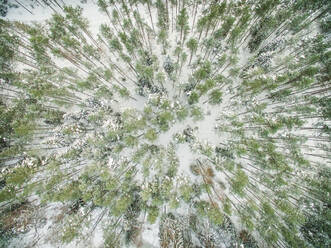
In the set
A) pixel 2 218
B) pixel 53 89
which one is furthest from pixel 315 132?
pixel 2 218

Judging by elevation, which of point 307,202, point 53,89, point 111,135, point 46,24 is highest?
point 46,24

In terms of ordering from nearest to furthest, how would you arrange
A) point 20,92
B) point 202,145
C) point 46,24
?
point 202,145, point 20,92, point 46,24

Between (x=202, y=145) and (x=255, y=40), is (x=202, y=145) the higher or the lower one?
the lower one

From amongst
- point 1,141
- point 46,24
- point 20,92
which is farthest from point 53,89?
point 46,24

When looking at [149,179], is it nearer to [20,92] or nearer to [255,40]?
[20,92]

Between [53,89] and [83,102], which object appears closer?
[53,89]

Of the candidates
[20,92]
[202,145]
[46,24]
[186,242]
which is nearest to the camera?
[186,242]

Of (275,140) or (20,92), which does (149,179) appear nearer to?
(275,140)
